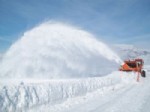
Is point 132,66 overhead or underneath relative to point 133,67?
overhead

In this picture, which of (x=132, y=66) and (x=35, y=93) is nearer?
(x=35, y=93)

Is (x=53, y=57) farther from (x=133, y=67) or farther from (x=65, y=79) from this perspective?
(x=133, y=67)

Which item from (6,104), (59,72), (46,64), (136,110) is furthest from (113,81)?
(6,104)

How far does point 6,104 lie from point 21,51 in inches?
470

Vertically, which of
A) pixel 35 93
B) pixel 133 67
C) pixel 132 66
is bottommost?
pixel 35 93

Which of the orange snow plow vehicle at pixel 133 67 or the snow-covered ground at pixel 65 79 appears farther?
the orange snow plow vehicle at pixel 133 67

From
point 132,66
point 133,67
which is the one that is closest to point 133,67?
point 133,67

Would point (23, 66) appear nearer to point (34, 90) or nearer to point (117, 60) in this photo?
point (34, 90)

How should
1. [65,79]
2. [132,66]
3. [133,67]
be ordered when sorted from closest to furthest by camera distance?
[65,79] < [133,67] < [132,66]

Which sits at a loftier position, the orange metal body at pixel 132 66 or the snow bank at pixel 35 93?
the orange metal body at pixel 132 66

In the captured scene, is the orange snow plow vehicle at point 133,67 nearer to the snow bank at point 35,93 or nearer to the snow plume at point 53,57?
the snow plume at point 53,57

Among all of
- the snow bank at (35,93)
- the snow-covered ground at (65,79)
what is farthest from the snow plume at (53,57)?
the snow bank at (35,93)

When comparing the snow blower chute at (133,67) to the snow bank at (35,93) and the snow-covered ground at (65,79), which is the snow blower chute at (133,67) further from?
the snow bank at (35,93)

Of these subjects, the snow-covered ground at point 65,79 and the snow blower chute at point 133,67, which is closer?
the snow-covered ground at point 65,79
